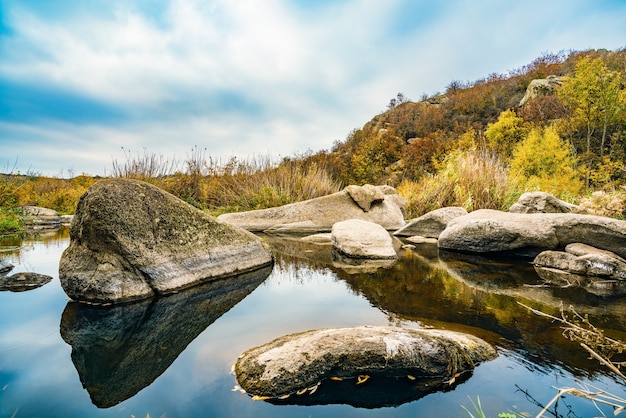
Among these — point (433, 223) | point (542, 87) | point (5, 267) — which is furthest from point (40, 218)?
point (542, 87)

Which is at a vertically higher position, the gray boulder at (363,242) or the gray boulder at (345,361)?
the gray boulder at (363,242)

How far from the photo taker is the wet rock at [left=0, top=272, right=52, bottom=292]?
132 inches

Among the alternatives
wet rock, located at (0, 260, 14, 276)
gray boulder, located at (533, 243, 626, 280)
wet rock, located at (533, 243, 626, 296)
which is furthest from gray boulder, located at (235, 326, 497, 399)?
wet rock, located at (0, 260, 14, 276)

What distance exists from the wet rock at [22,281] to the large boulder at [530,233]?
572cm

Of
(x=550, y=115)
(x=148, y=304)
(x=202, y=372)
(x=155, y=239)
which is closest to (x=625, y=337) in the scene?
(x=202, y=372)

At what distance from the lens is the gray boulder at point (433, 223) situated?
7328 mm

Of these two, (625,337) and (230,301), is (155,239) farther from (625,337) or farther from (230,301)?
(625,337)

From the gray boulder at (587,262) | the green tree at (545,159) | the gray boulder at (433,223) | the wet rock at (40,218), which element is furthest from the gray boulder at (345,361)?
the green tree at (545,159)

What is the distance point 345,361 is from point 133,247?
2.32 metres

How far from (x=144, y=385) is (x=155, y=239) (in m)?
1.95

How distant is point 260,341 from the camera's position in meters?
2.18

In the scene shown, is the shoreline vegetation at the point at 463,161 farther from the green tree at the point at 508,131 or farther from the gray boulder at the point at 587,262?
the gray boulder at the point at 587,262

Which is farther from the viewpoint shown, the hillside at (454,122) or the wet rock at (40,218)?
the hillside at (454,122)

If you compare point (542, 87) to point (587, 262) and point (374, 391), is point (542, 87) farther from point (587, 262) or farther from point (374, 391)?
point (374, 391)
